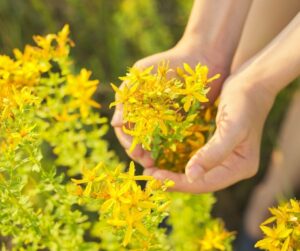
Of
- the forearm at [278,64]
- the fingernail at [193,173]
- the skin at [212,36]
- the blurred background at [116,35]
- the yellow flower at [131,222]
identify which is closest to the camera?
the yellow flower at [131,222]

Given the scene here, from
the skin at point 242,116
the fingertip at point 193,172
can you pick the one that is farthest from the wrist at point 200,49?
the fingertip at point 193,172

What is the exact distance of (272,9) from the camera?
1459mm

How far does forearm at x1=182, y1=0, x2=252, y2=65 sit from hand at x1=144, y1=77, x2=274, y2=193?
0.47ft

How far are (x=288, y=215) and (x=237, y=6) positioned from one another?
2.20 feet

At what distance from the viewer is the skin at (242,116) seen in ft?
3.71

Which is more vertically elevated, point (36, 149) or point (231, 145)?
point (36, 149)

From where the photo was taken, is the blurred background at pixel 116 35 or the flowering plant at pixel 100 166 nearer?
the flowering plant at pixel 100 166

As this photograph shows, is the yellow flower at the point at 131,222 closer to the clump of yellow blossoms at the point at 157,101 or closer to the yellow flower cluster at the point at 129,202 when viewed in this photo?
the yellow flower cluster at the point at 129,202

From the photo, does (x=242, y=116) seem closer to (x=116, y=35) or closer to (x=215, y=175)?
(x=215, y=175)

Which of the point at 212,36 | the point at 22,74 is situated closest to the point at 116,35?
the point at 212,36

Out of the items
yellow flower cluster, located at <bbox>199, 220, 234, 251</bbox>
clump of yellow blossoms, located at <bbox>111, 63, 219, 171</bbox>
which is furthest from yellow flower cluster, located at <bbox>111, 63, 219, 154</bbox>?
yellow flower cluster, located at <bbox>199, 220, 234, 251</bbox>

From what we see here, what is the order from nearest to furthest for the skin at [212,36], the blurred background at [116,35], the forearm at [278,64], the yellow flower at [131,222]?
the yellow flower at [131,222], the forearm at [278,64], the skin at [212,36], the blurred background at [116,35]

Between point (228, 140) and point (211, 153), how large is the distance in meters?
0.05

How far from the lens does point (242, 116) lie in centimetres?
116
